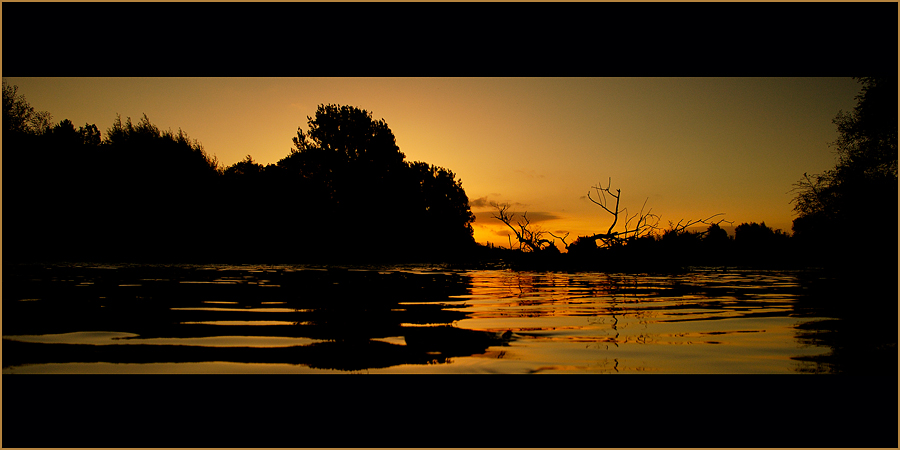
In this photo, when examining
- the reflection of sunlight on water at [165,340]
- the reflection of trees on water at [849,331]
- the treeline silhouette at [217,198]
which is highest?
the treeline silhouette at [217,198]

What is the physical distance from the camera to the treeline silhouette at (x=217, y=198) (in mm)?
40688

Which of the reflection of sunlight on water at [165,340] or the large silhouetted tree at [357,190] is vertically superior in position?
the large silhouetted tree at [357,190]

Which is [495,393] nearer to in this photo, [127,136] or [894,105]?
[894,105]

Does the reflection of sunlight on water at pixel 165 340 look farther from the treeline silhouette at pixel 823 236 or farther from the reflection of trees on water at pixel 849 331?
the treeline silhouette at pixel 823 236

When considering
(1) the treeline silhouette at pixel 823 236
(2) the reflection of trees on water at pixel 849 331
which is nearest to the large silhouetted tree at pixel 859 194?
(1) the treeline silhouette at pixel 823 236

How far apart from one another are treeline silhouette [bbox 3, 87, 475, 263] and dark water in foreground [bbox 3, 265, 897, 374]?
1278 inches

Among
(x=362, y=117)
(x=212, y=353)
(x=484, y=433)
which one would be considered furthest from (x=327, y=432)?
(x=362, y=117)

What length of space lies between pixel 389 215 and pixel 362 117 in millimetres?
10879

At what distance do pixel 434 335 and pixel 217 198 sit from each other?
48.8 metres

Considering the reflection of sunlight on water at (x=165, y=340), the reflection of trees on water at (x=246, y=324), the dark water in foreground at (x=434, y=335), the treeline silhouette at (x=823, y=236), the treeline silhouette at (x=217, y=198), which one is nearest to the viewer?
the dark water in foreground at (x=434, y=335)

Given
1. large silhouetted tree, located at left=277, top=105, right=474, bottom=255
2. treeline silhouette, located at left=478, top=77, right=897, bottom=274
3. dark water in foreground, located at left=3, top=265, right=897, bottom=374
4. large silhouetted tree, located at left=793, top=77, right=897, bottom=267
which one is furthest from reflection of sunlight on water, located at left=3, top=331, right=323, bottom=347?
large silhouetted tree, located at left=277, top=105, right=474, bottom=255

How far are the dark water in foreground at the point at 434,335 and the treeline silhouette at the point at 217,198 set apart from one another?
32.5 meters

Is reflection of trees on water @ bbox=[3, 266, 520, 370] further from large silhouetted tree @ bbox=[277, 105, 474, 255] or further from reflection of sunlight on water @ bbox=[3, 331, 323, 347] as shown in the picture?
large silhouetted tree @ bbox=[277, 105, 474, 255]

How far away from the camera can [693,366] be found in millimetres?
4977
